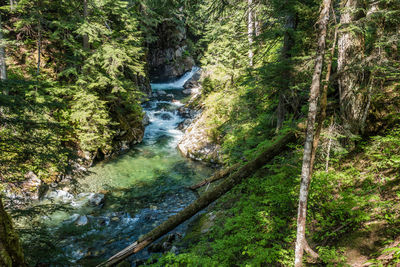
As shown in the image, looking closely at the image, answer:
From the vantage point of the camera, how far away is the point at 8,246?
3379mm

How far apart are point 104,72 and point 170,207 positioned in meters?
9.40

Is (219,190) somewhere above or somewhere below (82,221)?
above

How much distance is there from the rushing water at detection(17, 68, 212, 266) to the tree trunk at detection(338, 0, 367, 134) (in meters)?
6.55

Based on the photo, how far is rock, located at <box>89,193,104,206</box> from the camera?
884 centimetres

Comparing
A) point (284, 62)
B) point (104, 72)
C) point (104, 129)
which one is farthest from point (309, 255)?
point (104, 72)

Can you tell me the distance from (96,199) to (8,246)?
230 inches

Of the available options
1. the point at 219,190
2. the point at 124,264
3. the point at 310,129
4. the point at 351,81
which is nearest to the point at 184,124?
the point at 219,190

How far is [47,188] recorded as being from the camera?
927cm

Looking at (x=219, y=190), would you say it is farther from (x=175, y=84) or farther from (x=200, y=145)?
(x=175, y=84)

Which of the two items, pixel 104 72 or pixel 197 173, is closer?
pixel 197 173

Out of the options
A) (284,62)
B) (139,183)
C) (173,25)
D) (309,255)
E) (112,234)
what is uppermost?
(173,25)

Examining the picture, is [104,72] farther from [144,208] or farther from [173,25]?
[173,25]

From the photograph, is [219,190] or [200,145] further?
[200,145]

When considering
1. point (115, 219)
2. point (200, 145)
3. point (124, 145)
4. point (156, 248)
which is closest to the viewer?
point (156, 248)
